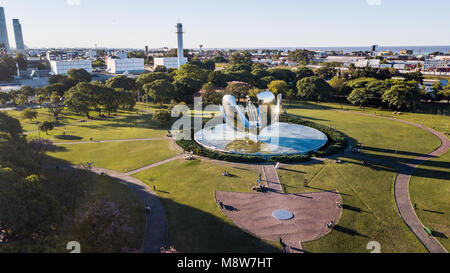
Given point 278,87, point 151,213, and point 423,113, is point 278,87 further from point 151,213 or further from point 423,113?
point 151,213

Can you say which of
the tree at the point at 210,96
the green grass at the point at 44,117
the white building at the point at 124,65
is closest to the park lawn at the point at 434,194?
the tree at the point at 210,96

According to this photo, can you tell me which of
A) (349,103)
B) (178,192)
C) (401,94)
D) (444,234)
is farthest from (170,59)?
(444,234)

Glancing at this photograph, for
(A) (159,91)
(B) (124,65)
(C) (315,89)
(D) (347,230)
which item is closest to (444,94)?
(C) (315,89)

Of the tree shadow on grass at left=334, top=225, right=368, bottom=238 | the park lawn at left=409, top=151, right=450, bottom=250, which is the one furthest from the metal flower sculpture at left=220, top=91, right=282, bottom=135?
the park lawn at left=409, top=151, right=450, bottom=250
